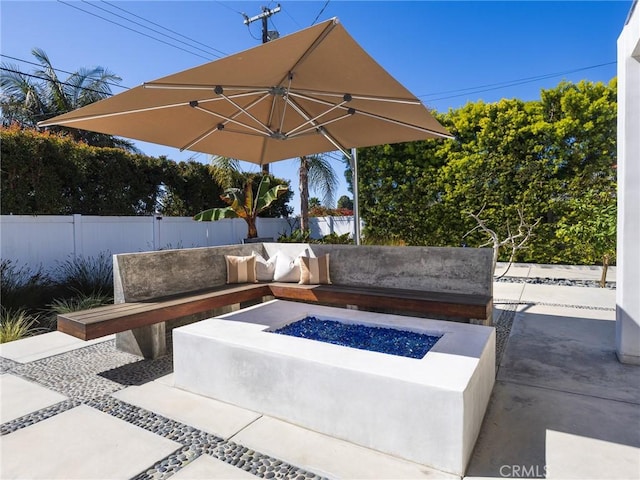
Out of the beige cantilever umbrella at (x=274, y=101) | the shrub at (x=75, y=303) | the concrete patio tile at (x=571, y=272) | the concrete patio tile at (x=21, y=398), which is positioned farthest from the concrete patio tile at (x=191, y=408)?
the concrete patio tile at (x=571, y=272)

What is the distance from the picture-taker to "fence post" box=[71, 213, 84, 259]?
7.49m

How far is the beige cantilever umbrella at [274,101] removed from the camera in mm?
2988

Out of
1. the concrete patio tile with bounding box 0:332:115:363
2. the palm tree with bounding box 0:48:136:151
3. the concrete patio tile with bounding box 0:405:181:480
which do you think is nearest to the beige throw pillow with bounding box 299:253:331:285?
the concrete patio tile with bounding box 0:332:115:363

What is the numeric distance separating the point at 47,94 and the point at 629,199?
18.0 metres

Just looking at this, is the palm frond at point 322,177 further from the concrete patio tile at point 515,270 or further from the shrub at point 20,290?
the shrub at point 20,290

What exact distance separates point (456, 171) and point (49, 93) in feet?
49.8

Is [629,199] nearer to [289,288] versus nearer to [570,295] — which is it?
[570,295]

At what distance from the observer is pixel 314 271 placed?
210 inches

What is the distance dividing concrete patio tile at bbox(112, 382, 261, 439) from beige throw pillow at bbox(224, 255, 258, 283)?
2.18m

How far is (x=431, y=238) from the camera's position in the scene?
10.3m

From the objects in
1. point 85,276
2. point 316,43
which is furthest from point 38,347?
point 316,43

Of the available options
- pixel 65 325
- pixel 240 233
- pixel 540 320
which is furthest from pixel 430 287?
pixel 240 233

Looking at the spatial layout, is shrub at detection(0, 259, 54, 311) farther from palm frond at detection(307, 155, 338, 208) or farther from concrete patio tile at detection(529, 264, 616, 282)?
concrete patio tile at detection(529, 264, 616, 282)

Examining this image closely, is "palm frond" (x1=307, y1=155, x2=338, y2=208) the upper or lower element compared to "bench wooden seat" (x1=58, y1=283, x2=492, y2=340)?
upper
